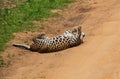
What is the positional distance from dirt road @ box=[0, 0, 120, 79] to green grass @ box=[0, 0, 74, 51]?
130 cm

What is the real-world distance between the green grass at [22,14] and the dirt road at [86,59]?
130 centimetres

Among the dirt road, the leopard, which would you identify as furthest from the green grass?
the dirt road

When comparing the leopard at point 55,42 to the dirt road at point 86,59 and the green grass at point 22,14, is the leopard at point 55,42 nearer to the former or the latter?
the dirt road at point 86,59

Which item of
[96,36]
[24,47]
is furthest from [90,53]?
[24,47]

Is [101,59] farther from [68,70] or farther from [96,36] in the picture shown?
[96,36]

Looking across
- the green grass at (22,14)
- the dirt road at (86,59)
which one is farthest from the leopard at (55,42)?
the green grass at (22,14)

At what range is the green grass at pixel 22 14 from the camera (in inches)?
449

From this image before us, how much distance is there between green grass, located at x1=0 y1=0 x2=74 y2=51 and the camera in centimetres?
1140

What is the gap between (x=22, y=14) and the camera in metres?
12.7

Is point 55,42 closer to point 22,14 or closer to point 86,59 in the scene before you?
point 86,59

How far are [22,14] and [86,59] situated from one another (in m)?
4.20

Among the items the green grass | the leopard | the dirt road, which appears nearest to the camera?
the dirt road

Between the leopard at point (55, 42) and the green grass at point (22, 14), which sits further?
the green grass at point (22, 14)

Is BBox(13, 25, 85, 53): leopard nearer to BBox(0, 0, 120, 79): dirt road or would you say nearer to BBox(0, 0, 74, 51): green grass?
BBox(0, 0, 120, 79): dirt road
